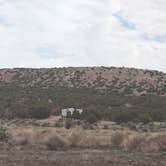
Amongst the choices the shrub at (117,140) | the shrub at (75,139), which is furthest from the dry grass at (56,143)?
the shrub at (117,140)

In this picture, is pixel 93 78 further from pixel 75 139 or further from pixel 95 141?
pixel 75 139

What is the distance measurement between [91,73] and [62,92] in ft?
86.7

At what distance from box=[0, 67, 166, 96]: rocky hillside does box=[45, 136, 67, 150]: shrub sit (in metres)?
86.9

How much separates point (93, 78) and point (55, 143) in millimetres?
105650

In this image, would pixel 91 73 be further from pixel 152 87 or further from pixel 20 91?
pixel 20 91

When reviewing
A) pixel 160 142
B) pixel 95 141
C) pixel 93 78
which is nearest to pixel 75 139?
pixel 95 141

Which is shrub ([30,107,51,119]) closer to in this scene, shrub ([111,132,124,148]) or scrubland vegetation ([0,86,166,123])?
scrubland vegetation ([0,86,166,123])

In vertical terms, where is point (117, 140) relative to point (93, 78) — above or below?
below

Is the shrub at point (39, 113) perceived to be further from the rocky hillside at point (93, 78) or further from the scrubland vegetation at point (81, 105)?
the rocky hillside at point (93, 78)

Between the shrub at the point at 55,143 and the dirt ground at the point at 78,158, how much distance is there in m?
1.23

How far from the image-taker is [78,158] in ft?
88.5

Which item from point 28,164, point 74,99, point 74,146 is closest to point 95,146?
point 74,146

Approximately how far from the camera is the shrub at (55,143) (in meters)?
32.0

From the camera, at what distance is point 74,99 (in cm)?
9994
